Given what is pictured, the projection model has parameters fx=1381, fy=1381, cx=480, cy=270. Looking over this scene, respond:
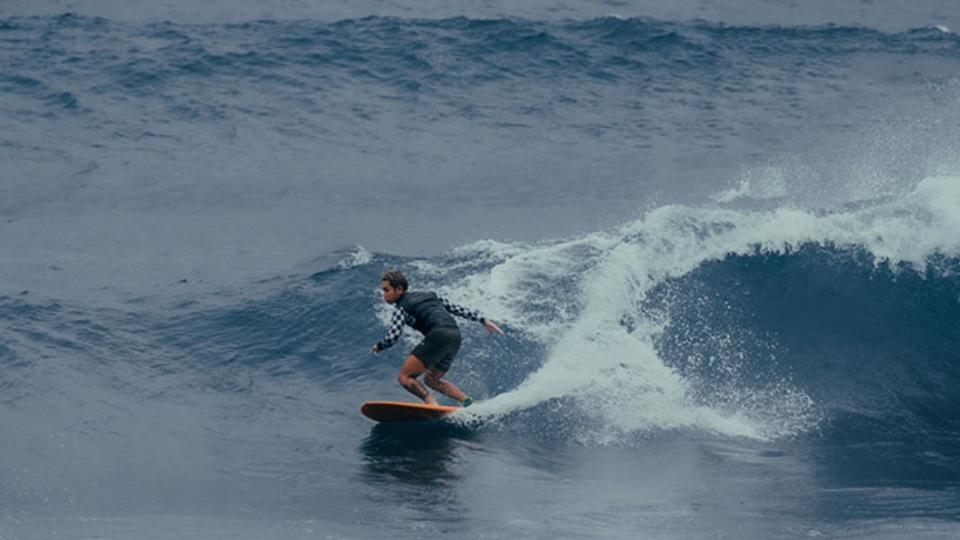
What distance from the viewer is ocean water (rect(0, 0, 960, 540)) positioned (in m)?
13.3

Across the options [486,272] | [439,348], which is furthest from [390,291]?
[486,272]

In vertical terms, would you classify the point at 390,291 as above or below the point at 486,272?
above

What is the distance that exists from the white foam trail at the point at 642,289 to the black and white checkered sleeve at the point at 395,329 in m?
1.17

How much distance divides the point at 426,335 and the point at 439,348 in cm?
21

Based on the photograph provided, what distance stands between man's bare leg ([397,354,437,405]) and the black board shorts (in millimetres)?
67

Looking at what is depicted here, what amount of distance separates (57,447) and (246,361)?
9.62 feet

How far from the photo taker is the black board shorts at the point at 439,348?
14.6 metres

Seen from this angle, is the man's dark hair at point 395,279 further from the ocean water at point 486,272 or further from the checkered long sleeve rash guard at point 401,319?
the ocean water at point 486,272

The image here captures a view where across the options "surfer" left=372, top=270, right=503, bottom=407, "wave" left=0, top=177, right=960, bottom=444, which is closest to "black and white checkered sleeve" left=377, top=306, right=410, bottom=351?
"surfer" left=372, top=270, right=503, bottom=407

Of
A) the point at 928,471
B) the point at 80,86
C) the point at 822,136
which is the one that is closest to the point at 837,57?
the point at 822,136

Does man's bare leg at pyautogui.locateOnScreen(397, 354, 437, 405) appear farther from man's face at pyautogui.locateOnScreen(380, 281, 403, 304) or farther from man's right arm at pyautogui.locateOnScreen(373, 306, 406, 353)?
man's face at pyautogui.locateOnScreen(380, 281, 403, 304)

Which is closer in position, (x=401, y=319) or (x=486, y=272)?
(x=401, y=319)

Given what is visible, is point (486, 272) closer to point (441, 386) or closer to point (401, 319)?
point (441, 386)

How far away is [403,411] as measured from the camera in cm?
1448
